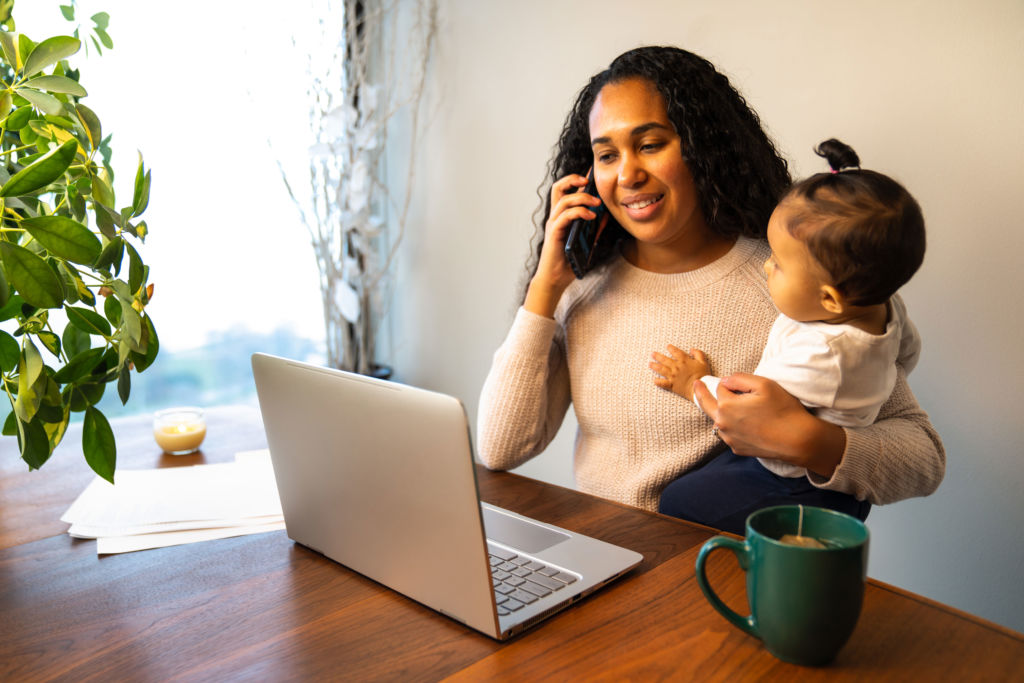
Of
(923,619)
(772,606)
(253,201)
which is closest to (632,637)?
(772,606)

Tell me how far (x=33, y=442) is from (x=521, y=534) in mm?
518

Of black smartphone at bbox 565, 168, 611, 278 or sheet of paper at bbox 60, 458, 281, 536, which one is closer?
sheet of paper at bbox 60, 458, 281, 536

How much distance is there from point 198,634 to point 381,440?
249 mm

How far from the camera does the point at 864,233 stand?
947 mm

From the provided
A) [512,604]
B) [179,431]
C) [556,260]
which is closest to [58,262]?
[512,604]

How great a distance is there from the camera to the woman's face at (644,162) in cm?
129

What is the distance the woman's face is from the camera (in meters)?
1.29

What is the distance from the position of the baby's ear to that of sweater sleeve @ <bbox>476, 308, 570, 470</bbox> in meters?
0.47

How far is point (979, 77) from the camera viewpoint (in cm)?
154

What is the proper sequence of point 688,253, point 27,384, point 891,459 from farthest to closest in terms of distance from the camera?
point 688,253 < point 891,459 < point 27,384

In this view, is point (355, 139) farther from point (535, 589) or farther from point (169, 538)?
point (535, 589)

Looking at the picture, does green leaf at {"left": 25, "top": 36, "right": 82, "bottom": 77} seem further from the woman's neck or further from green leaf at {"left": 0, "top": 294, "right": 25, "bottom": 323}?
the woman's neck

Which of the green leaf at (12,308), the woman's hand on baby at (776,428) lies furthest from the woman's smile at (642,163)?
the green leaf at (12,308)

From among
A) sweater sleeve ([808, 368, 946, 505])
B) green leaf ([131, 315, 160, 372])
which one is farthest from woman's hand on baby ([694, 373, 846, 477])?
green leaf ([131, 315, 160, 372])
